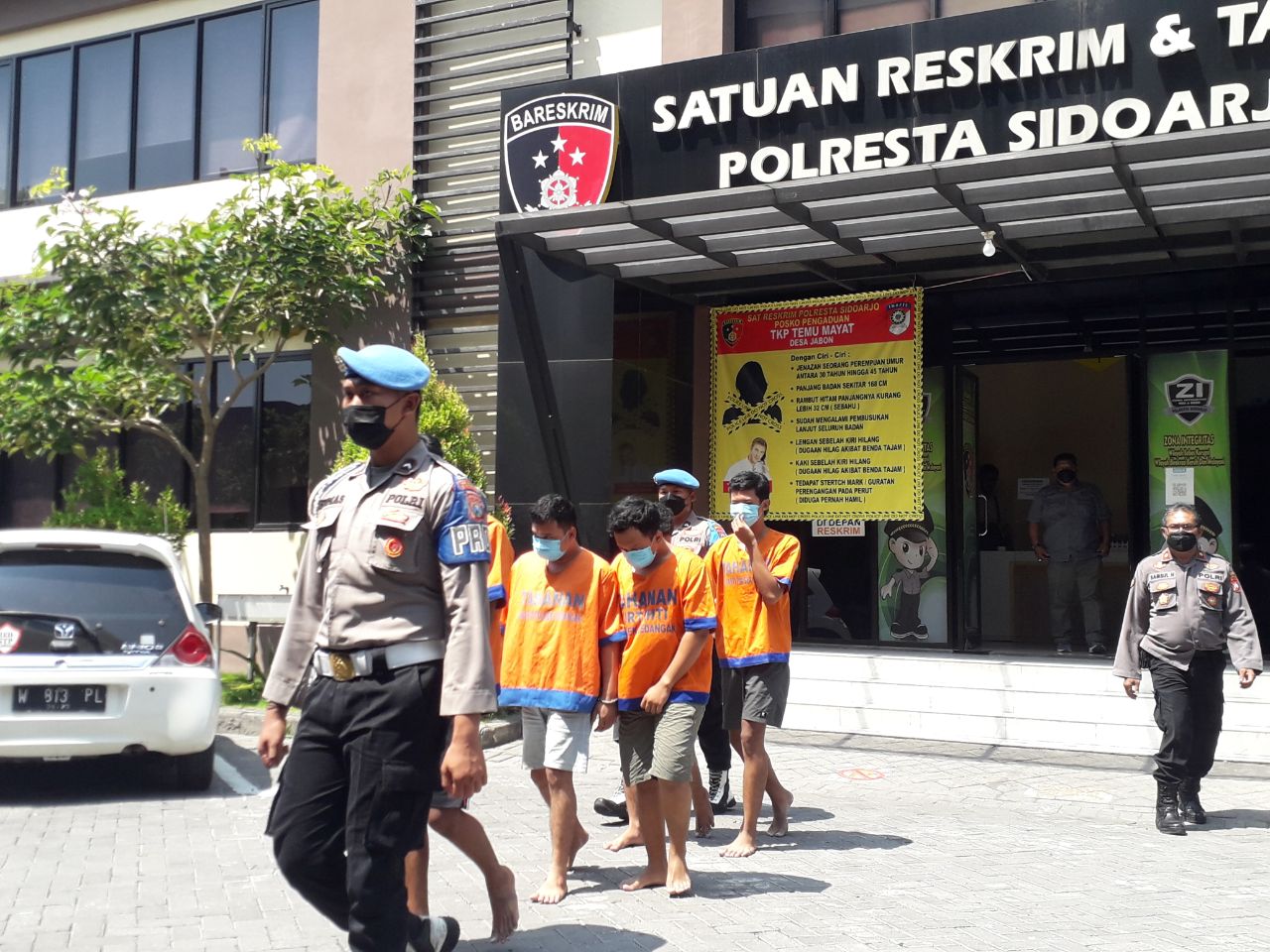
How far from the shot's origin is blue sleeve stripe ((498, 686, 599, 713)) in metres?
6.03

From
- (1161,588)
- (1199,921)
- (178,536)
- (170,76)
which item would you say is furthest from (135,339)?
(1199,921)

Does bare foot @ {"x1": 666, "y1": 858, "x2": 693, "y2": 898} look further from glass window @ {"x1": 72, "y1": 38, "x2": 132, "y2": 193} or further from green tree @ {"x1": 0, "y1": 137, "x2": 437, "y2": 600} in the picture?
glass window @ {"x1": 72, "y1": 38, "x2": 132, "y2": 193}

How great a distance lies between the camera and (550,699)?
20.0 ft

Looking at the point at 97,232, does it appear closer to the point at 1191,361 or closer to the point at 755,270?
the point at 755,270

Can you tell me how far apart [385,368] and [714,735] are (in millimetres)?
4336

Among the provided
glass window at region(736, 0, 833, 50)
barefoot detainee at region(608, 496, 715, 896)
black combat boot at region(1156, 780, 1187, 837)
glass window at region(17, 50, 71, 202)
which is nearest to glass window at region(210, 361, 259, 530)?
glass window at region(17, 50, 71, 202)

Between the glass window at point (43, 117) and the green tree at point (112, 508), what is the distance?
14.6 ft

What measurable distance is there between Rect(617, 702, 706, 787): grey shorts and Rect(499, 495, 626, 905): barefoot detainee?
14 centimetres

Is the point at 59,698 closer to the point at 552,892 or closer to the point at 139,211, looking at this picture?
the point at 552,892

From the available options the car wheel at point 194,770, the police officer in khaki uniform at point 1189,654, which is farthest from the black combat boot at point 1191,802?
the car wheel at point 194,770

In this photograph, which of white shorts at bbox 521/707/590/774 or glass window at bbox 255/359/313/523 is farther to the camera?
glass window at bbox 255/359/313/523

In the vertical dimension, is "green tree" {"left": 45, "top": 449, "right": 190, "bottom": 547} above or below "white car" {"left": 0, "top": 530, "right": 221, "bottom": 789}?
above

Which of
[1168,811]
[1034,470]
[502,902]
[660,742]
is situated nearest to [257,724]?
[660,742]

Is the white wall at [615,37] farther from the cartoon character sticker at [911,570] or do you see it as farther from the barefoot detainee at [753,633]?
the barefoot detainee at [753,633]
